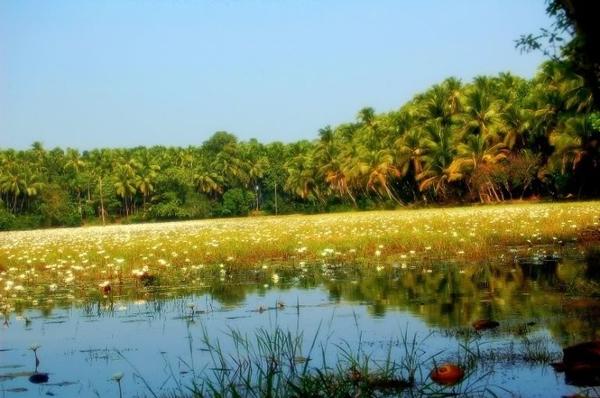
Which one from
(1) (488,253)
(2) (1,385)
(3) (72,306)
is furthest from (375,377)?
(1) (488,253)

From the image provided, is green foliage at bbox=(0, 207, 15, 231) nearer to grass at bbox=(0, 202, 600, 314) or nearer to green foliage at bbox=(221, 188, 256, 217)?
green foliage at bbox=(221, 188, 256, 217)

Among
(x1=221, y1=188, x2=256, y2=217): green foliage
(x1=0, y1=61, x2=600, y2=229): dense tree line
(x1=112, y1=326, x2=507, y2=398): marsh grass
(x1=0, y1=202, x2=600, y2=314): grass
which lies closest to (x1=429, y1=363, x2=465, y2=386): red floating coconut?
(x1=112, y1=326, x2=507, y2=398): marsh grass

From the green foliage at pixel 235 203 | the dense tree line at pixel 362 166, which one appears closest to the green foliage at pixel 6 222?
the dense tree line at pixel 362 166

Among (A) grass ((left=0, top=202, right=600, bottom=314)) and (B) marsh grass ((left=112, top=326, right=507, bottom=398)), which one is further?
(A) grass ((left=0, top=202, right=600, bottom=314))

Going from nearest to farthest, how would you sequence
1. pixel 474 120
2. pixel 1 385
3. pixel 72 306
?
pixel 1 385 < pixel 72 306 < pixel 474 120

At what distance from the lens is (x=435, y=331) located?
23.0 ft

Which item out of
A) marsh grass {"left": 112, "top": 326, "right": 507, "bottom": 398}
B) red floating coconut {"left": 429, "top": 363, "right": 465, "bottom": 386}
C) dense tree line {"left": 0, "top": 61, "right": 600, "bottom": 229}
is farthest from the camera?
dense tree line {"left": 0, "top": 61, "right": 600, "bottom": 229}

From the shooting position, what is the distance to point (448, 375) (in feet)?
16.3

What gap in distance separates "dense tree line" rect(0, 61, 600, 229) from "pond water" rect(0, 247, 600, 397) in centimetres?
1236

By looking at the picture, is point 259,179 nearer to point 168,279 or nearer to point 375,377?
point 168,279

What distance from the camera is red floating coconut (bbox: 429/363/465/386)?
16.2 feet

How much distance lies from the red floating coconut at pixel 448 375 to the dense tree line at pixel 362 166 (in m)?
17.2

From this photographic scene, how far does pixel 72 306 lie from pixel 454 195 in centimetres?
5179

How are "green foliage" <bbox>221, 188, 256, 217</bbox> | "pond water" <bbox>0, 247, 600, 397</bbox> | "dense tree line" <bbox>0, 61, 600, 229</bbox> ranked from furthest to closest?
"green foliage" <bbox>221, 188, 256, 217</bbox>, "dense tree line" <bbox>0, 61, 600, 229</bbox>, "pond water" <bbox>0, 247, 600, 397</bbox>
